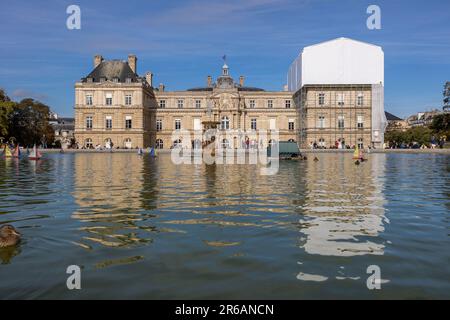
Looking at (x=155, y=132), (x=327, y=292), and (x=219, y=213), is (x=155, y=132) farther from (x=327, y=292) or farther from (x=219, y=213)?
(x=327, y=292)

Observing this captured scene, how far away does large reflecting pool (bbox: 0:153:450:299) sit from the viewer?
18.0 ft

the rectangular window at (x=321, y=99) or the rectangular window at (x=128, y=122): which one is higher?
the rectangular window at (x=321, y=99)

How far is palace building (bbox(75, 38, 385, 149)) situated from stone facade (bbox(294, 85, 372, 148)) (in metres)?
0.16

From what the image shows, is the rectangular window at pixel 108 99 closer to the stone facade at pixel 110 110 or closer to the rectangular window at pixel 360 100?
the stone facade at pixel 110 110

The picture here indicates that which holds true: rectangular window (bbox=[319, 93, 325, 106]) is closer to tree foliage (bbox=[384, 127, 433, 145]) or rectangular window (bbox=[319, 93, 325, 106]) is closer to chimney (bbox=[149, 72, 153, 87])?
tree foliage (bbox=[384, 127, 433, 145])

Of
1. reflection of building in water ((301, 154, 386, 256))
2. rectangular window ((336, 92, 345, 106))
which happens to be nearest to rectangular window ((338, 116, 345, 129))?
rectangular window ((336, 92, 345, 106))

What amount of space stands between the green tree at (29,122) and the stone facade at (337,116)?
44067 mm

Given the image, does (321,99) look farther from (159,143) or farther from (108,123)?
(108,123)

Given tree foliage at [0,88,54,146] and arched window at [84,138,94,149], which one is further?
arched window at [84,138,94,149]

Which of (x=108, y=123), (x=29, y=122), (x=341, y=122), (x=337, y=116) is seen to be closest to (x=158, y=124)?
(x=108, y=123)

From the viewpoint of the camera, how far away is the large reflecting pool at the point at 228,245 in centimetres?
548

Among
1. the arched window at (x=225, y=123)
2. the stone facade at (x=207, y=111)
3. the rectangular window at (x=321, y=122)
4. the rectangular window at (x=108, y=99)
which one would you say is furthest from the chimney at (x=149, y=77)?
the rectangular window at (x=321, y=122)

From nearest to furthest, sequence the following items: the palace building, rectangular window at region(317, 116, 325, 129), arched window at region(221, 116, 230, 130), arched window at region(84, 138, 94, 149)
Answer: the palace building
rectangular window at region(317, 116, 325, 129)
arched window at region(84, 138, 94, 149)
arched window at region(221, 116, 230, 130)
